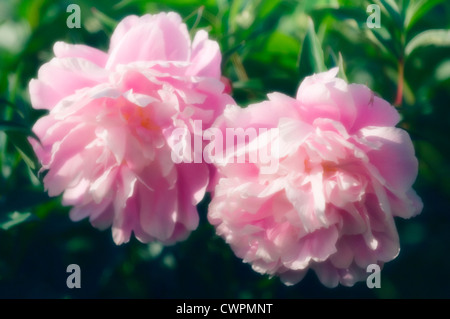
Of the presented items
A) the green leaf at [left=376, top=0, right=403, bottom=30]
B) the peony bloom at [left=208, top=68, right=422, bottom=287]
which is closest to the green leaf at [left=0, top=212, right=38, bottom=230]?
the peony bloom at [left=208, top=68, right=422, bottom=287]

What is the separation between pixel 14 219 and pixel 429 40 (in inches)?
24.7

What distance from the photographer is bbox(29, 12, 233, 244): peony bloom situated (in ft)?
2.06

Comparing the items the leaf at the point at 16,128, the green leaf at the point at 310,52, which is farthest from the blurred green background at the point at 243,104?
the leaf at the point at 16,128

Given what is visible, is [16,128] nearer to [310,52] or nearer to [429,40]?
[310,52]

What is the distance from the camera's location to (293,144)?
1.91 feet

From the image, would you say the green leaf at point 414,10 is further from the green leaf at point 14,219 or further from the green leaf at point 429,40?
the green leaf at point 14,219

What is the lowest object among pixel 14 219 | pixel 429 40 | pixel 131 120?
pixel 14 219

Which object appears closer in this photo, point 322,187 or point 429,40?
point 322,187

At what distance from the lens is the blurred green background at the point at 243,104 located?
792 millimetres

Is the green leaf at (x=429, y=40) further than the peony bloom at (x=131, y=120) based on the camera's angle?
Yes

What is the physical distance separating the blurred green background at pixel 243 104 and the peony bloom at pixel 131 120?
9 centimetres

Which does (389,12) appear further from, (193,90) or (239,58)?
(193,90)

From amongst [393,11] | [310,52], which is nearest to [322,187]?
[310,52]

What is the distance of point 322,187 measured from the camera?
0.63 m
